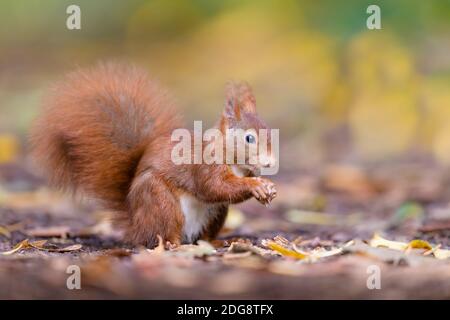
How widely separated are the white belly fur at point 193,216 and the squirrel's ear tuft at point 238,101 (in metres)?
0.41

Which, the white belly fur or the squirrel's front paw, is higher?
the squirrel's front paw

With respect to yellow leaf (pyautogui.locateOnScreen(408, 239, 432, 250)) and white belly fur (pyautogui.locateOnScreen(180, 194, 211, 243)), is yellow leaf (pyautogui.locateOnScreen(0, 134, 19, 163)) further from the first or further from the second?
yellow leaf (pyautogui.locateOnScreen(408, 239, 432, 250))

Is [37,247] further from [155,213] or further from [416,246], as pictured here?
[416,246]

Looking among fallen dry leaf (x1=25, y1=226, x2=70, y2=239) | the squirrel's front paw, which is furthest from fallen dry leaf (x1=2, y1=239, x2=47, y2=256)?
the squirrel's front paw

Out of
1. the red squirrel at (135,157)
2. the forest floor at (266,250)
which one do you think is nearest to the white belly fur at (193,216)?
the red squirrel at (135,157)

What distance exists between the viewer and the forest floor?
95.7 inches

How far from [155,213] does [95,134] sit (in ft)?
1.63

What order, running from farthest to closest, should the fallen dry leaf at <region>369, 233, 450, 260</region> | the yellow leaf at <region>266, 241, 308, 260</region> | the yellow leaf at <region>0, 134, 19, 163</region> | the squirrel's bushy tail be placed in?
the yellow leaf at <region>0, 134, 19, 163</region> < the squirrel's bushy tail < the fallen dry leaf at <region>369, 233, 450, 260</region> < the yellow leaf at <region>266, 241, 308, 260</region>

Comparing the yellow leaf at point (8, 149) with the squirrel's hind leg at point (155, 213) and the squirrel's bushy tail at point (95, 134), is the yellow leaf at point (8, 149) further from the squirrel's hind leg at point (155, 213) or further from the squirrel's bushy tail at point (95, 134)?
the squirrel's hind leg at point (155, 213)

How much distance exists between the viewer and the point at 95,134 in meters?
3.60

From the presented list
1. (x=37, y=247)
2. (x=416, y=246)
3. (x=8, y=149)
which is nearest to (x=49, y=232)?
(x=37, y=247)

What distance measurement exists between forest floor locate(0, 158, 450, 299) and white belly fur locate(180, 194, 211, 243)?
0.11 meters

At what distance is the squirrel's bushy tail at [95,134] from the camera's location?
11.8ft
